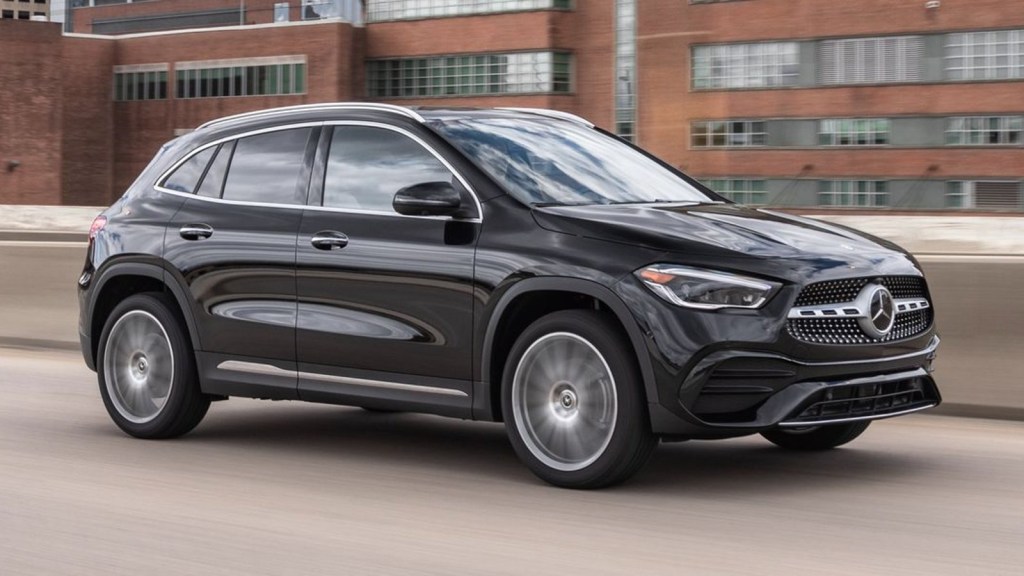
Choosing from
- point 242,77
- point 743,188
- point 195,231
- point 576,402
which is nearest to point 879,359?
point 576,402

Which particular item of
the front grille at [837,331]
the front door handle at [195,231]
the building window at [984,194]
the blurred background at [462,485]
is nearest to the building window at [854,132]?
the building window at [984,194]

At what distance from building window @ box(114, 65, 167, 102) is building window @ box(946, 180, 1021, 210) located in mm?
45387

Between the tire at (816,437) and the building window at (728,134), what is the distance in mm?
72652

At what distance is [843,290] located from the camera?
6.77 m

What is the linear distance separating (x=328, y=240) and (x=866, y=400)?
265 centimetres

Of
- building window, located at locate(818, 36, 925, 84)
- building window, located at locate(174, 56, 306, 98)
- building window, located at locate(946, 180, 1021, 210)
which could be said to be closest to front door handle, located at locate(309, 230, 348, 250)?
building window, located at locate(946, 180, 1021, 210)

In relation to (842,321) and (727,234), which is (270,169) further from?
(842,321)

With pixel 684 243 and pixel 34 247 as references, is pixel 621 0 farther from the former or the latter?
pixel 684 243

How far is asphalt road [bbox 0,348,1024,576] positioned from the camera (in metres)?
5.70

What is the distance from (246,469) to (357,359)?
77 centimetres

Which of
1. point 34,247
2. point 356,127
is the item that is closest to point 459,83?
point 34,247

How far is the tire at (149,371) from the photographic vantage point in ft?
28.3

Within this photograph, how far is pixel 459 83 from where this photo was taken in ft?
283

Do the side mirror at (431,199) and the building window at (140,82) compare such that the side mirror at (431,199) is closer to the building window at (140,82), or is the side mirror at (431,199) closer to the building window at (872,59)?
the building window at (872,59)
